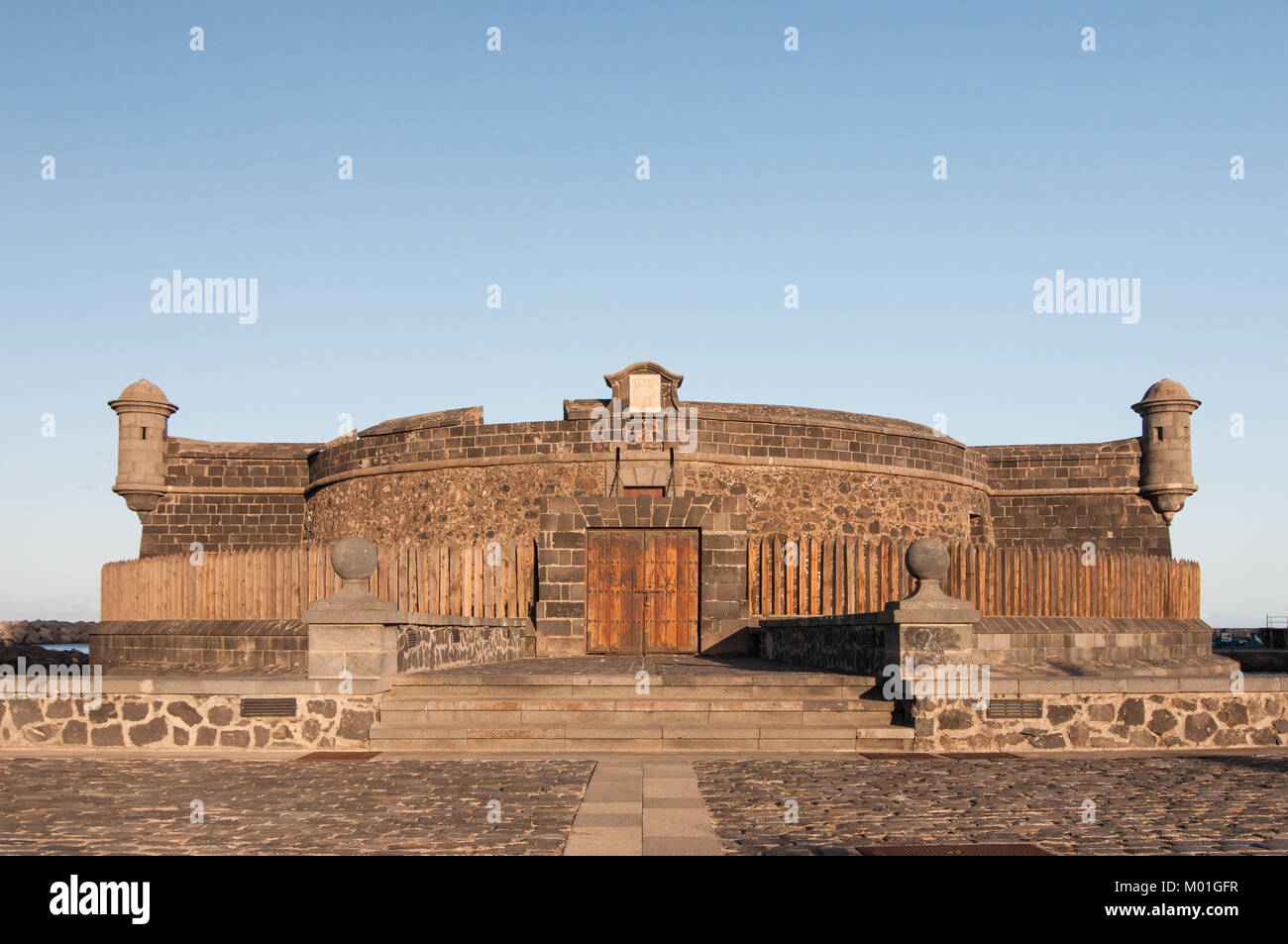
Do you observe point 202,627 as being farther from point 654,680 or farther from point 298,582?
point 654,680

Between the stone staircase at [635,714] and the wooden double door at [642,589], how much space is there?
539cm

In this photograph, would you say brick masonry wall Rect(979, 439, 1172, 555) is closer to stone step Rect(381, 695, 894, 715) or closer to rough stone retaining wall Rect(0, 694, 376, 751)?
stone step Rect(381, 695, 894, 715)

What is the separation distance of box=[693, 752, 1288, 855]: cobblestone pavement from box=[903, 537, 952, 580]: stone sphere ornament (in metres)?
1.75

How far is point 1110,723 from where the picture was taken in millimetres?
9703

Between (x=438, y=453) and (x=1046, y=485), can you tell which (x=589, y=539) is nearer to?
(x=438, y=453)

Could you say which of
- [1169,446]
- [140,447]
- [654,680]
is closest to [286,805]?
[654,680]

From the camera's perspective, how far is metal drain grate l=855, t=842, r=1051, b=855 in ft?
17.3

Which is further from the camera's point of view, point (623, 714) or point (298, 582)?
point (298, 582)

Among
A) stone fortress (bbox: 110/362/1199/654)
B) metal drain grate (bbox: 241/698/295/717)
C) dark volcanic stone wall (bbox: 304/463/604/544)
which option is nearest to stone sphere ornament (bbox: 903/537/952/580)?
metal drain grate (bbox: 241/698/295/717)

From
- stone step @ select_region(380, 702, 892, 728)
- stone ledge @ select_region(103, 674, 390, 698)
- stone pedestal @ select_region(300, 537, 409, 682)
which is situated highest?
stone pedestal @ select_region(300, 537, 409, 682)

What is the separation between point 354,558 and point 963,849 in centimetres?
663

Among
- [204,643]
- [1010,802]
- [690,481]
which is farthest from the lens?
[690,481]

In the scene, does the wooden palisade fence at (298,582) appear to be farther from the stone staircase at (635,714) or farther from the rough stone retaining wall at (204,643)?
the stone staircase at (635,714)
